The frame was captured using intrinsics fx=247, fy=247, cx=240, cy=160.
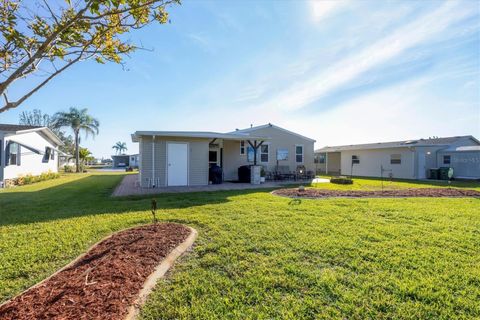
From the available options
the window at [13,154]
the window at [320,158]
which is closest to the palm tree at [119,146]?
the window at [320,158]

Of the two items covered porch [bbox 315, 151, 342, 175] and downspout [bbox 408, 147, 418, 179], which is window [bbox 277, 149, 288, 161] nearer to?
downspout [bbox 408, 147, 418, 179]

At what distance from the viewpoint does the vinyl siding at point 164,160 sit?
38.2 feet

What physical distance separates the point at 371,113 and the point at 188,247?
45.3 feet

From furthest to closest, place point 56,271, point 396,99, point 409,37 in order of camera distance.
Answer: point 396,99 → point 409,37 → point 56,271

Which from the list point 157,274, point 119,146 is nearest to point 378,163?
point 157,274

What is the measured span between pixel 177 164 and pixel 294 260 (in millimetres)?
9700

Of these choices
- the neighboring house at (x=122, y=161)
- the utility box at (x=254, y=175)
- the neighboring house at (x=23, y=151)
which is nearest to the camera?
the neighboring house at (x=23, y=151)

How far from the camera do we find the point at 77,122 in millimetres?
29969

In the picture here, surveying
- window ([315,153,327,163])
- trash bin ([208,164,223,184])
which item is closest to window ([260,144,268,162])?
trash bin ([208,164,223,184])

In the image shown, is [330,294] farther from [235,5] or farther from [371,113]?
[371,113]

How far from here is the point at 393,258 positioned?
354 centimetres

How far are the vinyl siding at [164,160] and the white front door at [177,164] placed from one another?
184mm

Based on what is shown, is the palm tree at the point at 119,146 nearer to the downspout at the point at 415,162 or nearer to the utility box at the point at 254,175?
the utility box at the point at 254,175

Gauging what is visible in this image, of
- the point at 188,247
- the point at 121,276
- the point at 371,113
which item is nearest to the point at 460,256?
the point at 188,247
